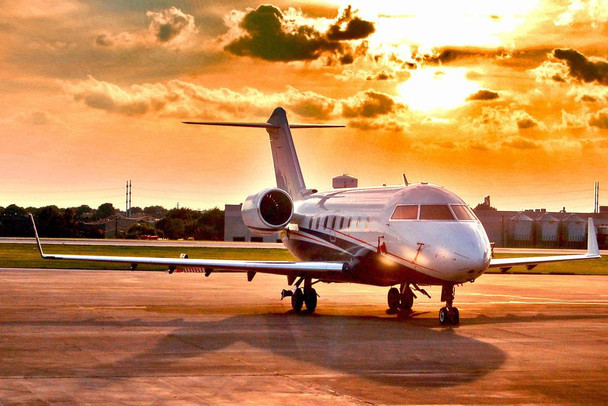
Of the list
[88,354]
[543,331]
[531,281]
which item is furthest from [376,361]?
[531,281]

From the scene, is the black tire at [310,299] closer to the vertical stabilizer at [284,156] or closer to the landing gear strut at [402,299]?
the landing gear strut at [402,299]

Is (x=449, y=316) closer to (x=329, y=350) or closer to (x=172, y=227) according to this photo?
(x=329, y=350)

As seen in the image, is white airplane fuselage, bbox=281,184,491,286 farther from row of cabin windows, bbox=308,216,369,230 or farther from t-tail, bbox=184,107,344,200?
t-tail, bbox=184,107,344,200

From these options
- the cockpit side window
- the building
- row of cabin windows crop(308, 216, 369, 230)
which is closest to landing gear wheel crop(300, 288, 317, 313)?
row of cabin windows crop(308, 216, 369, 230)

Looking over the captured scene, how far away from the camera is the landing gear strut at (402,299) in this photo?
25.3 meters

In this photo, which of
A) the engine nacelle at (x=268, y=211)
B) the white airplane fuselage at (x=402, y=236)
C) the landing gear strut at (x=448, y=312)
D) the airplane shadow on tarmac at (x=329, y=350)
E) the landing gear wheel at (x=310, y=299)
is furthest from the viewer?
the engine nacelle at (x=268, y=211)

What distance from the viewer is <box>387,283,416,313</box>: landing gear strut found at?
25344 millimetres

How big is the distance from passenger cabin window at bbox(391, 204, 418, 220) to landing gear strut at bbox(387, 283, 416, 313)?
87.8 inches

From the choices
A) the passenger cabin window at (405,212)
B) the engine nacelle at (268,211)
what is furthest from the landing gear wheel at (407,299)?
the engine nacelle at (268,211)

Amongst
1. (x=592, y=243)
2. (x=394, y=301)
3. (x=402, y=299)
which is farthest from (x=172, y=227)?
(x=402, y=299)

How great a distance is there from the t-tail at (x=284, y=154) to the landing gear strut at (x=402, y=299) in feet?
25.8

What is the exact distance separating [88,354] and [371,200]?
11176 mm

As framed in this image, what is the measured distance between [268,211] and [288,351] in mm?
11398

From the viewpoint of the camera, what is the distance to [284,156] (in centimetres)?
3347
